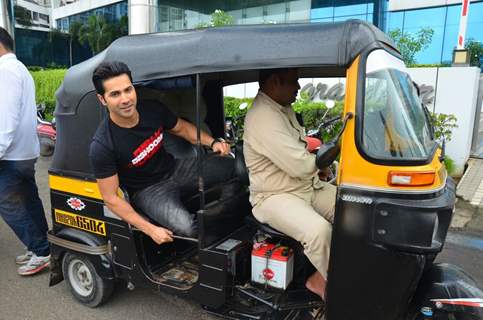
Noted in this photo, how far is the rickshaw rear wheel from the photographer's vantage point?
3416mm

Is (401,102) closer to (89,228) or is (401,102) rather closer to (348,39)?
(348,39)

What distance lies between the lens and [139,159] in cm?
298

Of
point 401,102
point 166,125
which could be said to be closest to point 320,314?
point 401,102

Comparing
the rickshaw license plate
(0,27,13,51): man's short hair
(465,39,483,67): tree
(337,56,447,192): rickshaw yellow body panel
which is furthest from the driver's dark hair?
(465,39,483,67): tree

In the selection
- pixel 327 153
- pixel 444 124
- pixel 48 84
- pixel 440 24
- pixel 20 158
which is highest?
pixel 440 24

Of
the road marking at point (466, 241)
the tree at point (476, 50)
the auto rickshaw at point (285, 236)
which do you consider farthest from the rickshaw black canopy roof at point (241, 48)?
the tree at point (476, 50)

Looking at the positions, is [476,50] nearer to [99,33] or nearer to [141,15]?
[141,15]

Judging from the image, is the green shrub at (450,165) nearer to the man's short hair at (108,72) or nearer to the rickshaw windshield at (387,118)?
the rickshaw windshield at (387,118)

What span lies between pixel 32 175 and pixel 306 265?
276 centimetres

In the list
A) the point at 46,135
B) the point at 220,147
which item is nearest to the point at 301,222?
the point at 220,147

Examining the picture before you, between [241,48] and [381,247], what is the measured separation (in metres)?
1.37

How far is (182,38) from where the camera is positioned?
2.70 m

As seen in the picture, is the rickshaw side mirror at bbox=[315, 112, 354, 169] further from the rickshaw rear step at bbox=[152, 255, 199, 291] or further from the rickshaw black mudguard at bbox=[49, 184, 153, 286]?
the rickshaw black mudguard at bbox=[49, 184, 153, 286]

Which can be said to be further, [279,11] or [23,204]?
[279,11]
